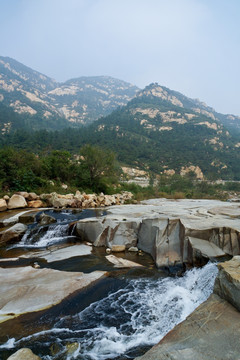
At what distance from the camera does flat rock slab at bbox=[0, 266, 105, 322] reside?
4.66 metres

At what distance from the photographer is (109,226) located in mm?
9555

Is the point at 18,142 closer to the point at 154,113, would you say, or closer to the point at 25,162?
the point at 25,162

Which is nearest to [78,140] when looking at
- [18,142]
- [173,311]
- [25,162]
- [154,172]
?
[18,142]

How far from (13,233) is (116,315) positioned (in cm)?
732

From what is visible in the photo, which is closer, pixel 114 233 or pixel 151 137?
pixel 114 233

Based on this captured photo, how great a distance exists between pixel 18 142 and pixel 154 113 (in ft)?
275

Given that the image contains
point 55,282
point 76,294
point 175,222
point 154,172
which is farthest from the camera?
point 154,172

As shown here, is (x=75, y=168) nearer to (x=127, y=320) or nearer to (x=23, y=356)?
(x=127, y=320)

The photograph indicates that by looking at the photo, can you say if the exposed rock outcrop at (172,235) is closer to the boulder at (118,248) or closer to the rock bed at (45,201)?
the boulder at (118,248)

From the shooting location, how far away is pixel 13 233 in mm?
9789

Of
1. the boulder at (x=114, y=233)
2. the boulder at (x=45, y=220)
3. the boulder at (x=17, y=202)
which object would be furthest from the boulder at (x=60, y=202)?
the boulder at (x=114, y=233)

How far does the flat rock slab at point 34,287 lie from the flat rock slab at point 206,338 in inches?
129

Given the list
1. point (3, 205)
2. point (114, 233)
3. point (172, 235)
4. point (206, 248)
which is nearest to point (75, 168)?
point (3, 205)

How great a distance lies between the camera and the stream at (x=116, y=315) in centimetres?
355
